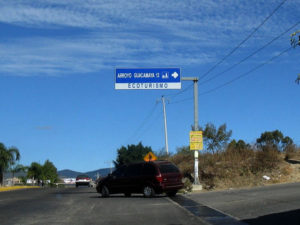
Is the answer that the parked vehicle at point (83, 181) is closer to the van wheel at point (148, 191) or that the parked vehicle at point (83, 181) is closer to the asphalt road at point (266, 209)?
the van wheel at point (148, 191)

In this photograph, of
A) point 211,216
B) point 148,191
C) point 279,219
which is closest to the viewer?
point 279,219

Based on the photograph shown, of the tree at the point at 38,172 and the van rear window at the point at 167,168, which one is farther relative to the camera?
the tree at the point at 38,172

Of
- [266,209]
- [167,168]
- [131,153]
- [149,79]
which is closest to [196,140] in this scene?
[149,79]

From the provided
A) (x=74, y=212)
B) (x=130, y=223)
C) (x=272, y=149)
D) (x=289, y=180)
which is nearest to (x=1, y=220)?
(x=74, y=212)

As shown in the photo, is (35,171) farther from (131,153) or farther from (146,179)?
(146,179)

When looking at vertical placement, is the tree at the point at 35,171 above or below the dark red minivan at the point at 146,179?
above

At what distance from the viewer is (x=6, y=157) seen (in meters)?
64.7

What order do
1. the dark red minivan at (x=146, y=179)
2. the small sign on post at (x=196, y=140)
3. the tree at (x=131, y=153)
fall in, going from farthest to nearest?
1. the tree at (x=131, y=153)
2. the small sign on post at (x=196, y=140)
3. the dark red minivan at (x=146, y=179)

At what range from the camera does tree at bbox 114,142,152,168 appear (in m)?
98.7

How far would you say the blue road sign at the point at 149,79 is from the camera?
2748cm

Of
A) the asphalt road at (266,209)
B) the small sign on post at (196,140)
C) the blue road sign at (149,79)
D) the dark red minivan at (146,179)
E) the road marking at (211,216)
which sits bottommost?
the road marking at (211,216)

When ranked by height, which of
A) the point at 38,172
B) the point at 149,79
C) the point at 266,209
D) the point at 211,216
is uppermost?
the point at 149,79

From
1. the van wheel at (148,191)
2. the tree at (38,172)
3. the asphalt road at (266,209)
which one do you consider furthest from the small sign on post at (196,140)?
the tree at (38,172)

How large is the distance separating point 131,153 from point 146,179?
7843 centimetres
